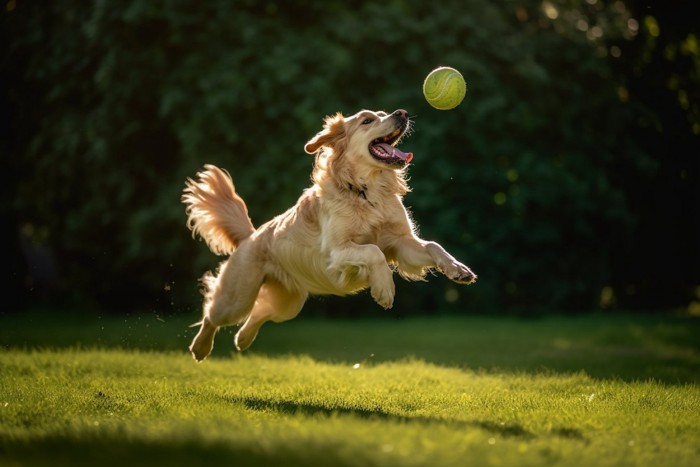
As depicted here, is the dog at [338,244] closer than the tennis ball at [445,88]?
Yes

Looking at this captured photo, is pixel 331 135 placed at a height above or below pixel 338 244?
above

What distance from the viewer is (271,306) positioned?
25.3 feet

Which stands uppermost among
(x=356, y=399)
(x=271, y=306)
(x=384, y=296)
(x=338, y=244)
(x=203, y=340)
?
(x=338, y=244)

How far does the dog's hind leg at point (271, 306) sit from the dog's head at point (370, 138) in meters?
1.23

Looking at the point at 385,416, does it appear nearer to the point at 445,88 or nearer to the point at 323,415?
the point at 323,415

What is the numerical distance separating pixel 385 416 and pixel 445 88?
107 inches

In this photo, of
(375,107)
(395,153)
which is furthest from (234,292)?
(375,107)

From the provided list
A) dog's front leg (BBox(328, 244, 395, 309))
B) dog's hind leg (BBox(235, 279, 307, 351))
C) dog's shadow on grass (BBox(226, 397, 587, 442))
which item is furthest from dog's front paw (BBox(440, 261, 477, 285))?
dog's hind leg (BBox(235, 279, 307, 351))

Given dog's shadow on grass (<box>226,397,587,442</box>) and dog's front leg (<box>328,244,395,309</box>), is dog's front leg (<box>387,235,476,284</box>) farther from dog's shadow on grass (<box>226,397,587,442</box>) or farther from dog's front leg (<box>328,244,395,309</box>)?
dog's shadow on grass (<box>226,397,587,442</box>)

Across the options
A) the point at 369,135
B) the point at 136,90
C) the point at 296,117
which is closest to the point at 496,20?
the point at 296,117

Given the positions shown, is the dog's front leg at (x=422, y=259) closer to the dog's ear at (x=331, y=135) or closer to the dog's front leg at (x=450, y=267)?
the dog's front leg at (x=450, y=267)

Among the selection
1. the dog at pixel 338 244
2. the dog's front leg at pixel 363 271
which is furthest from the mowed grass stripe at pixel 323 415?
the dog's front leg at pixel 363 271

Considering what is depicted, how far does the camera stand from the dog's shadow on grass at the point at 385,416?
5.14 meters

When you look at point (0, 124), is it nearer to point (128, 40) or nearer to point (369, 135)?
point (128, 40)
